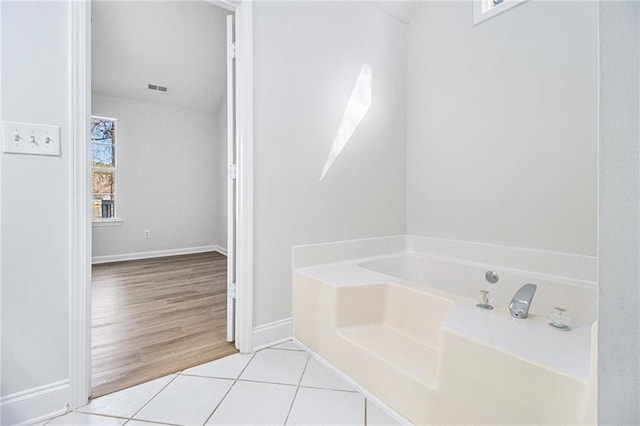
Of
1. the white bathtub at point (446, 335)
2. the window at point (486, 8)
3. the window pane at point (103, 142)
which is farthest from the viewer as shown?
the window pane at point (103, 142)

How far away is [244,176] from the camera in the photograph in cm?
175

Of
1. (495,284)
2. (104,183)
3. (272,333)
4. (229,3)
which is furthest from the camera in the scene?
(104,183)

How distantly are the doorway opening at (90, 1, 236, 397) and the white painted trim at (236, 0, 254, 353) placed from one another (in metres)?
0.23

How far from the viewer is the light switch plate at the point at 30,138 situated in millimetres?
1158

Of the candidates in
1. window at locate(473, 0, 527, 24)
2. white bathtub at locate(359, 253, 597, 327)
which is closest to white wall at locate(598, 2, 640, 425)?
white bathtub at locate(359, 253, 597, 327)

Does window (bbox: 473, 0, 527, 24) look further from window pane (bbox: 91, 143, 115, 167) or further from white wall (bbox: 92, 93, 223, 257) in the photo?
window pane (bbox: 91, 143, 115, 167)

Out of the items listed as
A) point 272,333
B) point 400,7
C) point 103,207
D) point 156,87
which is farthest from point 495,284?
point 103,207

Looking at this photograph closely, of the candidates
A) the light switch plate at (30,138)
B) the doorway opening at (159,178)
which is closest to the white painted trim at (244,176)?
the doorway opening at (159,178)

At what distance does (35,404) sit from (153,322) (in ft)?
3.26

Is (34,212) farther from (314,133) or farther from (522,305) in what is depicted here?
(522,305)

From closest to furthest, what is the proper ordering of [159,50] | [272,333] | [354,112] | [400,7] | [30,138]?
1. [30,138]
2. [272,333]
3. [354,112]
4. [400,7]
5. [159,50]

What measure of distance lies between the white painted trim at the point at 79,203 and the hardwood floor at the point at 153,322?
18cm

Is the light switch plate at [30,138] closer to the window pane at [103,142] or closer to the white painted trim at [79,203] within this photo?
the white painted trim at [79,203]

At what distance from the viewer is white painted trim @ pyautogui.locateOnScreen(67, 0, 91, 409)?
4.19 feet
